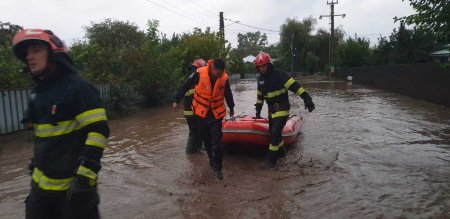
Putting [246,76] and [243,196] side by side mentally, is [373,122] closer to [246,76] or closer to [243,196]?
[243,196]

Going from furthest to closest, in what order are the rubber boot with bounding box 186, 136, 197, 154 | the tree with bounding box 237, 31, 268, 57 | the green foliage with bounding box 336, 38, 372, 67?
the tree with bounding box 237, 31, 268, 57, the green foliage with bounding box 336, 38, 372, 67, the rubber boot with bounding box 186, 136, 197, 154

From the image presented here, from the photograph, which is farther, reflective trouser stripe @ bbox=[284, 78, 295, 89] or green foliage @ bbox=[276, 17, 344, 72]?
green foliage @ bbox=[276, 17, 344, 72]

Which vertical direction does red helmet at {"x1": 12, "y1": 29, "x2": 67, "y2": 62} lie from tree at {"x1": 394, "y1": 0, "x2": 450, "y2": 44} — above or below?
below

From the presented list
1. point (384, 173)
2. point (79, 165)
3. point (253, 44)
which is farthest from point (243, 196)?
point (253, 44)

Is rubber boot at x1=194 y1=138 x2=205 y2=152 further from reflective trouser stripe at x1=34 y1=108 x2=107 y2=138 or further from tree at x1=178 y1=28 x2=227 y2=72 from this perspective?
tree at x1=178 y1=28 x2=227 y2=72

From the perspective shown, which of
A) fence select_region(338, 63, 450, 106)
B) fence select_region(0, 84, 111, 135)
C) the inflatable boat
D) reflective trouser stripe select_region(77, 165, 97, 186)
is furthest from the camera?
fence select_region(338, 63, 450, 106)

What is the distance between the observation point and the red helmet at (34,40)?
277cm

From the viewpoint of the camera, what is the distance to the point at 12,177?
6801 millimetres

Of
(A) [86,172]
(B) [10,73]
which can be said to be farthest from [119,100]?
(A) [86,172]

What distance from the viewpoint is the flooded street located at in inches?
200

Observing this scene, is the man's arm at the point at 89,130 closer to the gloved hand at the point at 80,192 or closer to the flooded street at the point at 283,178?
the gloved hand at the point at 80,192

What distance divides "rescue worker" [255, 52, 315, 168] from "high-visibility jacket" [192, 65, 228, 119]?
0.89 meters

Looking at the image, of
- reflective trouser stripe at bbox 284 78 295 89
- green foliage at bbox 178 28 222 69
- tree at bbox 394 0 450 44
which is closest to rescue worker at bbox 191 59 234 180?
reflective trouser stripe at bbox 284 78 295 89

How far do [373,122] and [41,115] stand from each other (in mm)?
10658
